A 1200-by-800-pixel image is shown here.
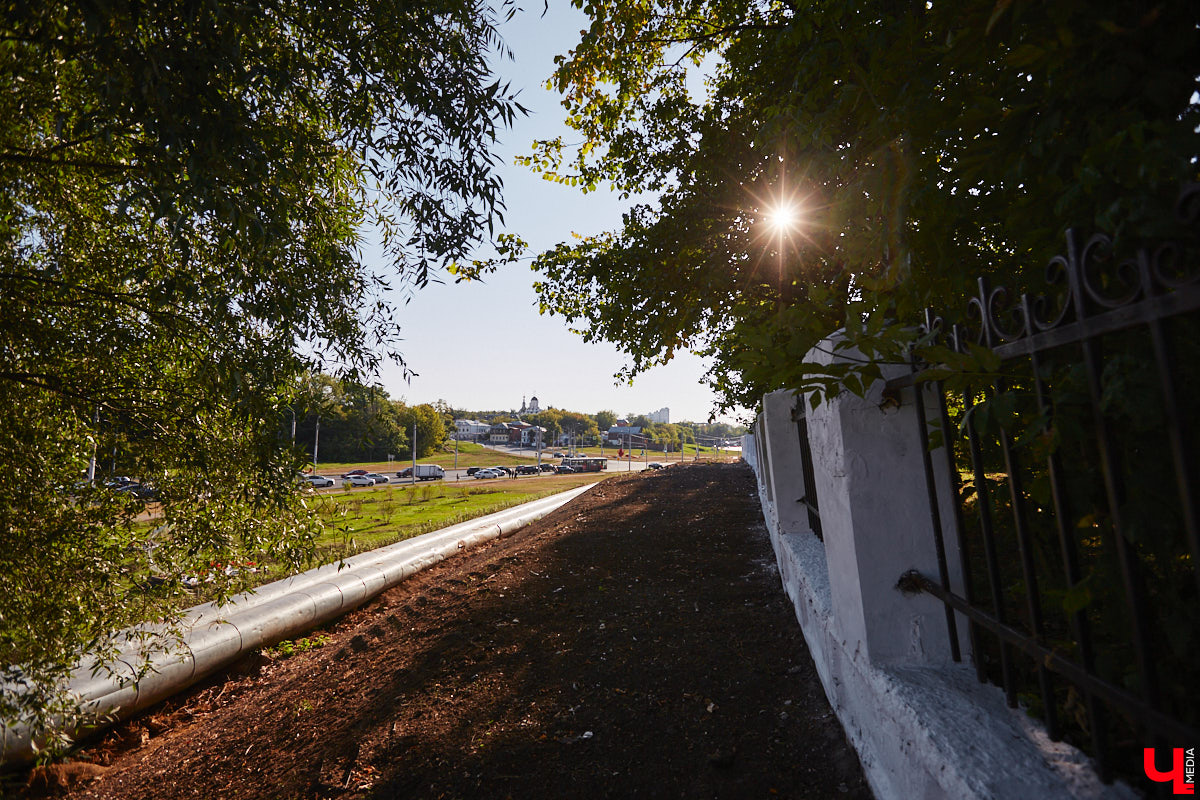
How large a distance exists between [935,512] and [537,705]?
2.71 m

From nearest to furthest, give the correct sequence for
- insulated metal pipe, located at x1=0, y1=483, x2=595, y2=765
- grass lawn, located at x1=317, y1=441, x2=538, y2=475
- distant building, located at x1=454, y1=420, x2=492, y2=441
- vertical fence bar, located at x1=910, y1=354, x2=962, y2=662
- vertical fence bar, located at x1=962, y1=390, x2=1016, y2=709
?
vertical fence bar, located at x1=962, y1=390, x2=1016, y2=709, vertical fence bar, located at x1=910, y1=354, x2=962, y2=662, insulated metal pipe, located at x1=0, y1=483, x2=595, y2=765, grass lawn, located at x1=317, y1=441, x2=538, y2=475, distant building, located at x1=454, y1=420, x2=492, y2=441

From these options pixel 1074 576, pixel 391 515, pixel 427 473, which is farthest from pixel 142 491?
pixel 427 473

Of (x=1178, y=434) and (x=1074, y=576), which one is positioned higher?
→ (x=1178, y=434)

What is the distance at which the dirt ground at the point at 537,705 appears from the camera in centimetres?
278

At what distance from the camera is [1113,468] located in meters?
1.09

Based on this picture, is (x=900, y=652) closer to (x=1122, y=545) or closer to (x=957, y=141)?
(x=1122, y=545)

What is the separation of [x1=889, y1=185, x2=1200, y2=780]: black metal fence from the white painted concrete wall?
13cm

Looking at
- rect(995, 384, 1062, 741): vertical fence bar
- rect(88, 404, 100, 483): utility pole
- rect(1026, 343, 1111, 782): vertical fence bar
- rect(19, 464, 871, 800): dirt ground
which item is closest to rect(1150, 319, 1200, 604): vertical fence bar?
rect(1026, 343, 1111, 782): vertical fence bar

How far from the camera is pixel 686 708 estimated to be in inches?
125

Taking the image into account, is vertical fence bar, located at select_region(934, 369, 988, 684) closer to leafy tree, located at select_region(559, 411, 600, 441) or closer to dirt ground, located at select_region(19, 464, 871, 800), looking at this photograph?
dirt ground, located at select_region(19, 464, 871, 800)

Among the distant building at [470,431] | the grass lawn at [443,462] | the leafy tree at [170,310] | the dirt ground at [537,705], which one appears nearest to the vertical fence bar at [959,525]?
the dirt ground at [537,705]

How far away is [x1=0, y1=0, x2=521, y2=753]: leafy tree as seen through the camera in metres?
3.34

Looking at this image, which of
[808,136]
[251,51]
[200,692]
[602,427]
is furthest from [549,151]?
[602,427]

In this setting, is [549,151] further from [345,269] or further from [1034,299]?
[1034,299]
